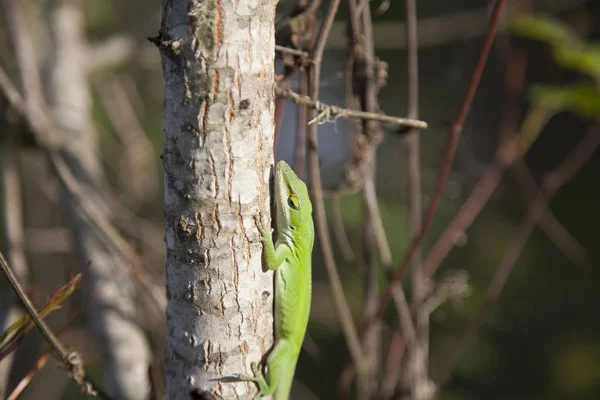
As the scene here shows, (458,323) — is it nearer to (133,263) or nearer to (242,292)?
(133,263)

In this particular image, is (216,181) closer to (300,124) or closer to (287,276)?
(287,276)

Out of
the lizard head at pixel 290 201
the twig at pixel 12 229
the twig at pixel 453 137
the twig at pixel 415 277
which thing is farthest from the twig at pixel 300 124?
the twig at pixel 12 229

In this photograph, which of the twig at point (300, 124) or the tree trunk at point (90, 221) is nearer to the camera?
the twig at point (300, 124)

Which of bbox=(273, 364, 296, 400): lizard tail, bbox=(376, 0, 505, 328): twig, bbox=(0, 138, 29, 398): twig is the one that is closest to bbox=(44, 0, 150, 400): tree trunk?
bbox=(0, 138, 29, 398): twig

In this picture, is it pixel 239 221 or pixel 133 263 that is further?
pixel 133 263

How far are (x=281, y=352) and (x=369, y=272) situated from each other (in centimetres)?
61

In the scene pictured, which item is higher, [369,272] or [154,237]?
[369,272]

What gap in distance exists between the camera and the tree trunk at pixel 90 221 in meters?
2.37

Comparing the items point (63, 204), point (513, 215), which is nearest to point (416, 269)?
point (63, 204)

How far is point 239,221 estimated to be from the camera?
1223 millimetres

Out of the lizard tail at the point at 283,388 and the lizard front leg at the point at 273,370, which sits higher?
the lizard front leg at the point at 273,370

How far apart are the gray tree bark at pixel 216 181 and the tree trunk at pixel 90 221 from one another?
0.99 metres

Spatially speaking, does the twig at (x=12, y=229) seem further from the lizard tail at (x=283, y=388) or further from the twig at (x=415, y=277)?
the twig at (x=415, y=277)

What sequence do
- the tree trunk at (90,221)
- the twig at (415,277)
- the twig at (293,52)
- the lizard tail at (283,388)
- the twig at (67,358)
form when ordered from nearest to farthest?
the twig at (67,358), the twig at (293,52), the lizard tail at (283,388), the twig at (415,277), the tree trunk at (90,221)
